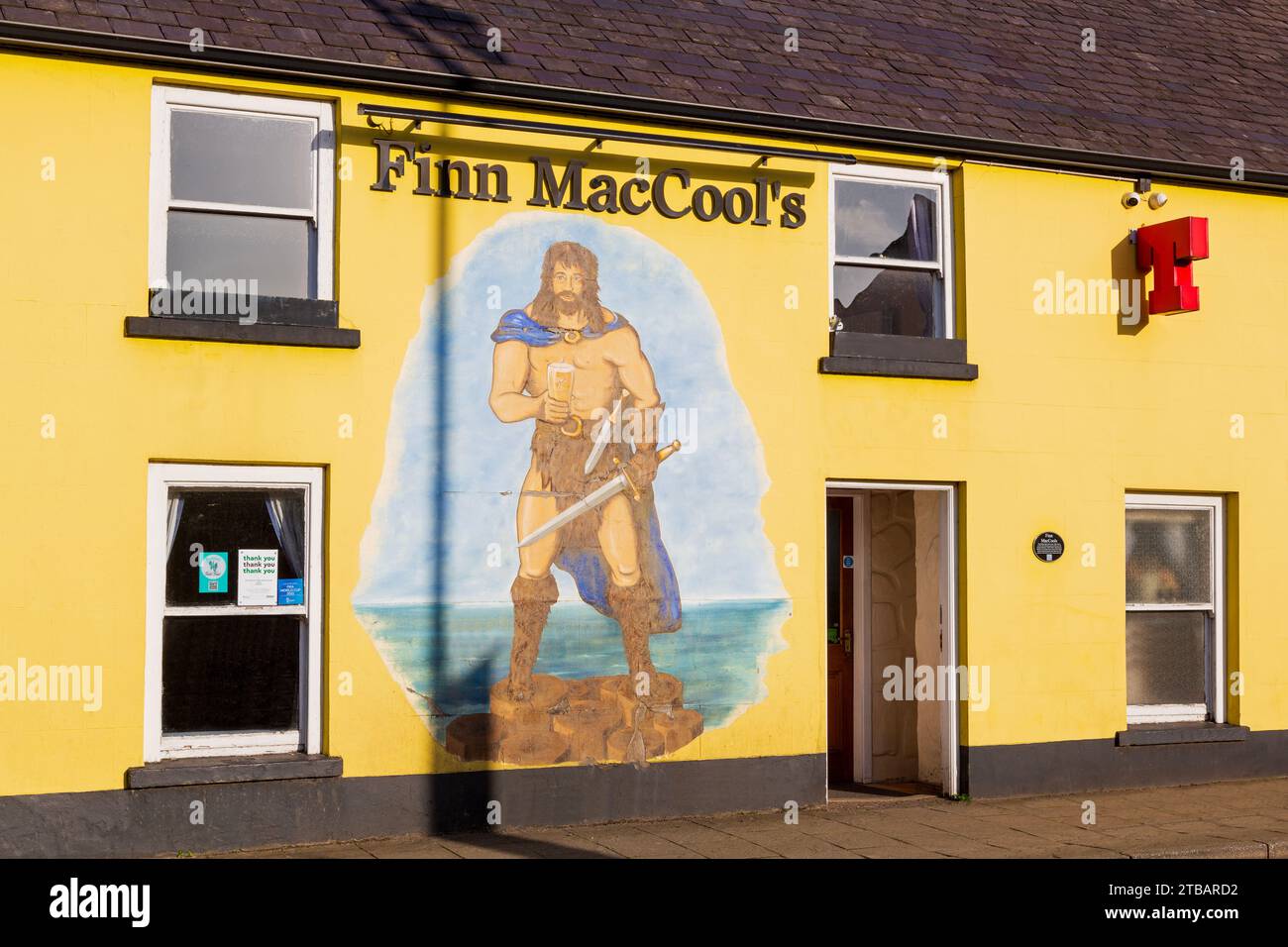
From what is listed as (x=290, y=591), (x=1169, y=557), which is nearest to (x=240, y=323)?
(x=290, y=591)

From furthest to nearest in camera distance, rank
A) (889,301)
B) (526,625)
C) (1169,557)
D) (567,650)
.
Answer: (1169,557), (889,301), (567,650), (526,625)

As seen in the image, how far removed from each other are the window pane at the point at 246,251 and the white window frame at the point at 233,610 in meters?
1.28

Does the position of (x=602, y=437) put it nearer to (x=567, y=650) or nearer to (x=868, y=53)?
(x=567, y=650)

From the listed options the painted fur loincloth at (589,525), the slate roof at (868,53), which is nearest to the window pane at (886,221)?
the slate roof at (868,53)

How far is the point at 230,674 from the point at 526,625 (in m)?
2.08

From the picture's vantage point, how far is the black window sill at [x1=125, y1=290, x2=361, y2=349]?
31.7 feet

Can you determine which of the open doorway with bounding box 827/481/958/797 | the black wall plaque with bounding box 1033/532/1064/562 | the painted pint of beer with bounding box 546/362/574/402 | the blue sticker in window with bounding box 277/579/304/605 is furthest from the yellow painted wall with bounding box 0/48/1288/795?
the painted pint of beer with bounding box 546/362/574/402

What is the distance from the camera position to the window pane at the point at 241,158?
9984 mm

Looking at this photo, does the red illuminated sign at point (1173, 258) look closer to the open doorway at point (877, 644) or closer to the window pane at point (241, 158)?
the open doorway at point (877, 644)

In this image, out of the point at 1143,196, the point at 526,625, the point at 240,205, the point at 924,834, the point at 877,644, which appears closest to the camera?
the point at 240,205

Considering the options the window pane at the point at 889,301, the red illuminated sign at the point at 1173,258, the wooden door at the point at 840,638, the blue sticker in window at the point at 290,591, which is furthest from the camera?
the wooden door at the point at 840,638

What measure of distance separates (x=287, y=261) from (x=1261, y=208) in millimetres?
8559

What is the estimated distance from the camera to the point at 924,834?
1038cm
